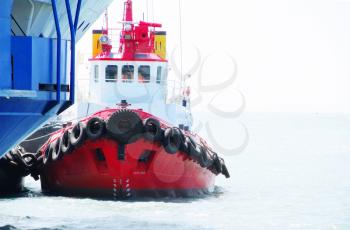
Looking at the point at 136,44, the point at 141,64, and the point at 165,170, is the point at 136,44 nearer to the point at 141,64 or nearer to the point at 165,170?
the point at 141,64

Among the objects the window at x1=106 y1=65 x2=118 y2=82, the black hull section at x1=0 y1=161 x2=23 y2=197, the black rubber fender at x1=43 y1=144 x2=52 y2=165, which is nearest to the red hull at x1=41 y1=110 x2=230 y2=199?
the black rubber fender at x1=43 y1=144 x2=52 y2=165

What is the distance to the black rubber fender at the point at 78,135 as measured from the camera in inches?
846

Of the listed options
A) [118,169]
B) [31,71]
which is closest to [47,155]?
[118,169]

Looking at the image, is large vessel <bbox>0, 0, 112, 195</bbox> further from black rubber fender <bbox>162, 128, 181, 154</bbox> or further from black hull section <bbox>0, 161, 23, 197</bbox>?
black hull section <bbox>0, 161, 23, 197</bbox>

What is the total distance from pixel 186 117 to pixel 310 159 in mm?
22157

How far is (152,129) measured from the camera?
21891 mm

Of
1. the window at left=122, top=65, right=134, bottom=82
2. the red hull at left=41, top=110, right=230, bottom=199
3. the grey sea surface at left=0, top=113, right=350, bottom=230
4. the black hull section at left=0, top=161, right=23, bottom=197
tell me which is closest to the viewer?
the grey sea surface at left=0, top=113, right=350, bottom=230

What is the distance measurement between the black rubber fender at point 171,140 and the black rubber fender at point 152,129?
0.56 ft

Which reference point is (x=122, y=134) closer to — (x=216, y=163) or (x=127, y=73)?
(x=216, y=163)

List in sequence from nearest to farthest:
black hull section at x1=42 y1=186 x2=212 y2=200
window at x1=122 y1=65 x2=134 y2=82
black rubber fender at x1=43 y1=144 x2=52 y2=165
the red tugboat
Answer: the red tugboat, black hull section at x1=42 y1=186 x2=212 y2=200, black rubber fender at x1=43 y1=144 x2=52 y2=165, window at x1=122 y1=65 x2=134 y2=82

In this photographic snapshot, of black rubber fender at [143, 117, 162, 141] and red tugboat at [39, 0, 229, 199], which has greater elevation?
black rubber fender at [143, 117, 162, 141]

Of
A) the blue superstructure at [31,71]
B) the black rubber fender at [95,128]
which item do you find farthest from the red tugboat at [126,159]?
the blue superstructure at [31,71]

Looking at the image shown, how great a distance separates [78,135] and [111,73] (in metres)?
5.68

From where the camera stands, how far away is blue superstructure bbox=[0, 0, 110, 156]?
1205 centimetres
